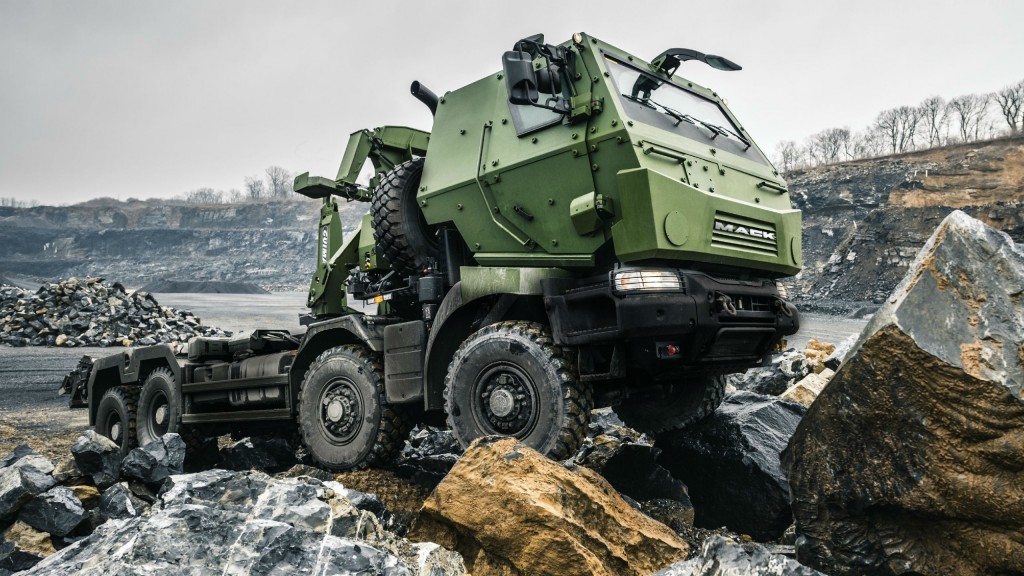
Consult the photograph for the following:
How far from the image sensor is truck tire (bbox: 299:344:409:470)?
5500mm

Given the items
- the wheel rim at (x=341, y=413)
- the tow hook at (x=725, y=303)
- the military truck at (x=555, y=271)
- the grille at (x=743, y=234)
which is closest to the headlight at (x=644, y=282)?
the military truck at (x=555, y=271)

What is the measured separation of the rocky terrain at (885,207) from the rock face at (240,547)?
32200 mm

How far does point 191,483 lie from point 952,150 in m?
54.2

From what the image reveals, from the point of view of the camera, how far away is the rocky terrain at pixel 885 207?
122 feet

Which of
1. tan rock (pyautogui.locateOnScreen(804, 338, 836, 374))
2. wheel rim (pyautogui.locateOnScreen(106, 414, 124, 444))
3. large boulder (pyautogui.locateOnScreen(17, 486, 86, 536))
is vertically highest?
large boulder (pyautogui.locateOnScreen(17, 486, 86, 536))

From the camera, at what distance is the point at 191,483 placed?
3.10 meters

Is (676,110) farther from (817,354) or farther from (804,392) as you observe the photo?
(817,354)

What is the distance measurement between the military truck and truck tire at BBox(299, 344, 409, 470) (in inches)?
0.6

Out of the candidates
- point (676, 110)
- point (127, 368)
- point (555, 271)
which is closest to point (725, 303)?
point (555, 271)

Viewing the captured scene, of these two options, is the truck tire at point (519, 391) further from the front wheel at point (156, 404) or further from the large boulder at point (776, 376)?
the large boulder at point (776, 376)

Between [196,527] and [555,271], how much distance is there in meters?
2.82

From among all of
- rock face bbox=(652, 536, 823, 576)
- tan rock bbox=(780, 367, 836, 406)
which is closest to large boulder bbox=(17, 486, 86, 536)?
rock face bbox=(652, 536, 823, 576)

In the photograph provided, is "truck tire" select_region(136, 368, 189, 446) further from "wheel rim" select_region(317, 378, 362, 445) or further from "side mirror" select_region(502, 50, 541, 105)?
"side mirror" select_region(502, 50, 541, 105)

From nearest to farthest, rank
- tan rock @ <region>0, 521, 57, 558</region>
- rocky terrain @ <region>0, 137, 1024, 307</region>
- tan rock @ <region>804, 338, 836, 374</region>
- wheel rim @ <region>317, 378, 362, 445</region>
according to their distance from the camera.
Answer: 1. tan rock @ <region>0, 521, 57, 558</region>
2. wheel rim @ <region>317, 378, 362, 445</region>
3. tan rock @ <region>804, 338, 836, 374</region>
4. rocky terrain @ <region>0, 137, 1024, 307</region>
